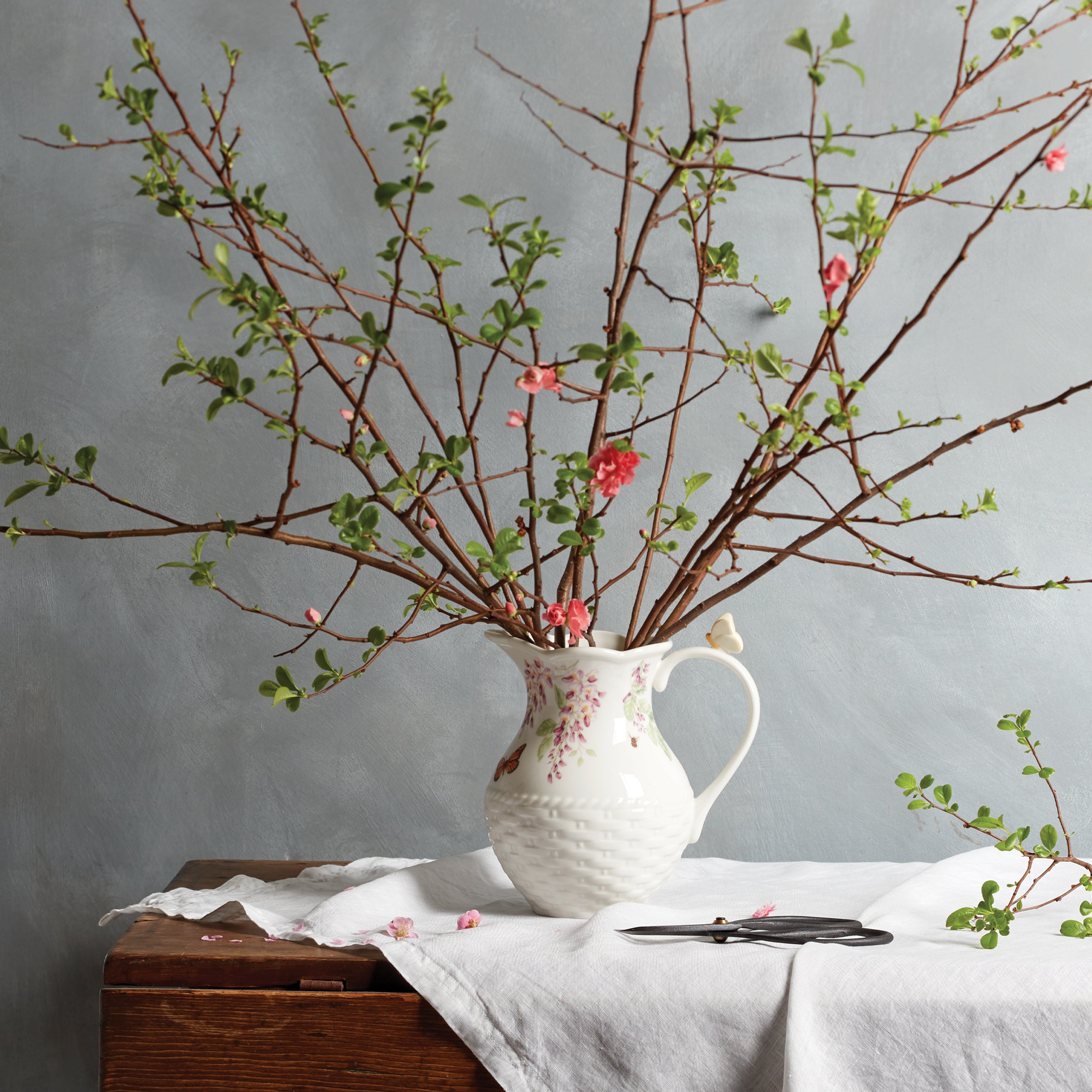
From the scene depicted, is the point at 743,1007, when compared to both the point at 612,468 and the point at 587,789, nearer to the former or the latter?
the point at 587,789

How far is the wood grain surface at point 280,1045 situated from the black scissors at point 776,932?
16 cm

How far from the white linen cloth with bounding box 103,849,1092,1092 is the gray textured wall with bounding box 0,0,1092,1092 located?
1.40 ft

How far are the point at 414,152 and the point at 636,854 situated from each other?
0.93 m

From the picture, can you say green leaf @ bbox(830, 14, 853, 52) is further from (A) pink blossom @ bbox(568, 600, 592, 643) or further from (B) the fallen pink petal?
(B) the fallen pink petal

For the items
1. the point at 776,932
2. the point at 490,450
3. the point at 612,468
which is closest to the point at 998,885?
the point at 776,932

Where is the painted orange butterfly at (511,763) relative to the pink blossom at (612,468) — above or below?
below

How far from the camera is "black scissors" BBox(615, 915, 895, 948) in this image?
765 millimetres

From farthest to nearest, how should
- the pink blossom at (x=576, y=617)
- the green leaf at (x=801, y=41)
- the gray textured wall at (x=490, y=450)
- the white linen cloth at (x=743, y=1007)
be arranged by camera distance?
the gray textured wall at (x=490, y=450)
the pink blossom at (x=576, y=617)
the white linen cloth at (x=743, y=1007)
the green leaf at (x=801, y=41)

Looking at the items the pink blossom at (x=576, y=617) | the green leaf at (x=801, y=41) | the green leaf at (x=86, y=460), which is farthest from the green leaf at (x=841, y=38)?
the green leaf at (x=86, y=460)

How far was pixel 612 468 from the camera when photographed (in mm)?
721

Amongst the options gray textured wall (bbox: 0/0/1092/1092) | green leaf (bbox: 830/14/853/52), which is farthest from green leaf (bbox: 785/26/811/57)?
gray textured wall (bbox: 0/0/1092/1092)

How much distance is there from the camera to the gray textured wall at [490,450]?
122 centimetres

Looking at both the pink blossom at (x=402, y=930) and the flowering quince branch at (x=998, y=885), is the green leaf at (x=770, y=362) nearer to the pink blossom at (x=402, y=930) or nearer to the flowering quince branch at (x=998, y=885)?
the flowering quince branch at (x=998, y=885)

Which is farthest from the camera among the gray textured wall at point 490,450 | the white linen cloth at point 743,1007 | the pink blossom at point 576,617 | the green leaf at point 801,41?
the gray textured wall at point 490,450
